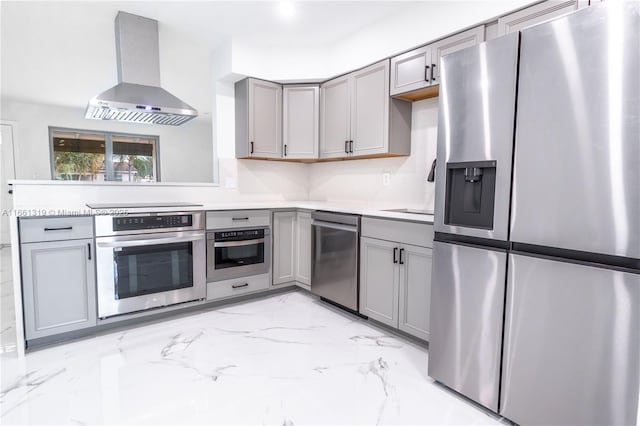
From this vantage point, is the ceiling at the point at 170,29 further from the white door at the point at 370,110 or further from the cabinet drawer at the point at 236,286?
the cabinet drawer at the point at 236,286

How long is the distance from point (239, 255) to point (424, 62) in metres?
2.21

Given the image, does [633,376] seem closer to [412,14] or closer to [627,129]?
[627,129]

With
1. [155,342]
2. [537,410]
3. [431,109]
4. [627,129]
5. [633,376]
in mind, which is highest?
[431,109]

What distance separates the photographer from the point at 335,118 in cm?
330

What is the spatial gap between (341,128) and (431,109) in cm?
84

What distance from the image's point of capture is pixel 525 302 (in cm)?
145

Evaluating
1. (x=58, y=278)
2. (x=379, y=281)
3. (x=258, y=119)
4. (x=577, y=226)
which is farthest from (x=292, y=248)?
(x=577, y=226)

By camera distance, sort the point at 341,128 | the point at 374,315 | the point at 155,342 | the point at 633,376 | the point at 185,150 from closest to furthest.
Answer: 1. the point at 633,376
2. the point at 155,342
3. the point at 374,315
4. the point at 341,128
5. the point at 185,150

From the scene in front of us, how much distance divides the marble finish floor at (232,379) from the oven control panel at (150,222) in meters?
0.79

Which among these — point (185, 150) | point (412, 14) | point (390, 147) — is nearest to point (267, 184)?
point (390, 147)

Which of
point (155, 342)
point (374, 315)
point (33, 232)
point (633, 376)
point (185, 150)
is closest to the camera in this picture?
point (633, 376)

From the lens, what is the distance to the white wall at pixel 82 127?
5879 millimetres

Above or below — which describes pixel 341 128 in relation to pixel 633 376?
above

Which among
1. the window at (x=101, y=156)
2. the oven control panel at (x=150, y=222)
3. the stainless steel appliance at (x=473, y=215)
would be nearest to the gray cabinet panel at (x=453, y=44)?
the stainless steel appliance at (x=473, y=215)
